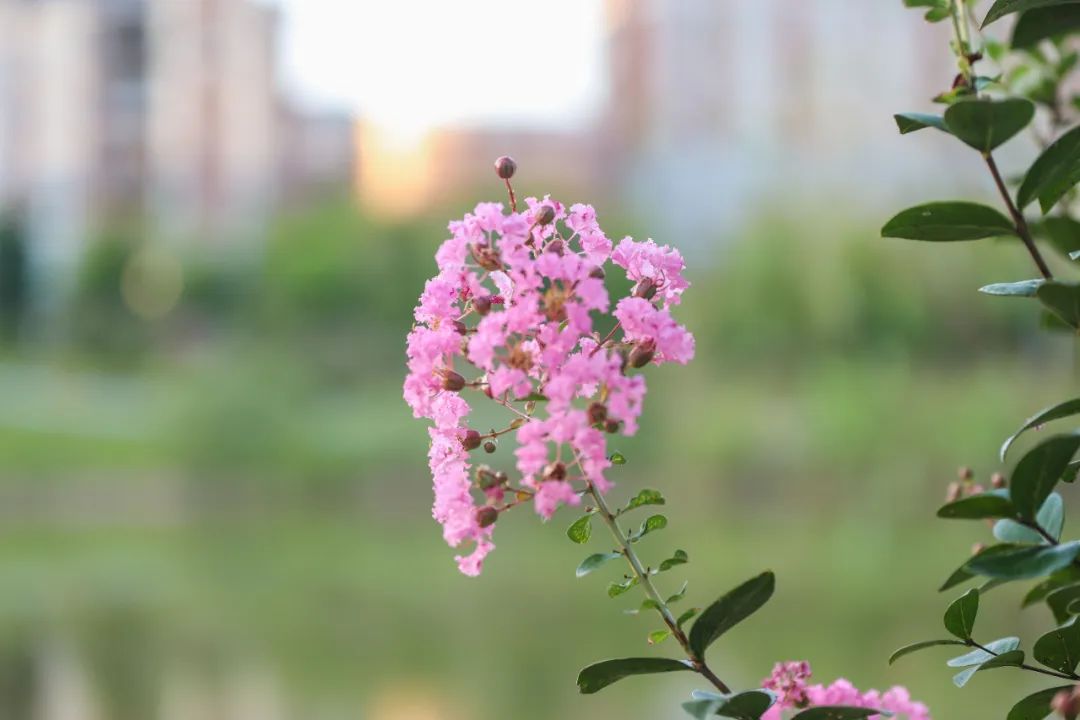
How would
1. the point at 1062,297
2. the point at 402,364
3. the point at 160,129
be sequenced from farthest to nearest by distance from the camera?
the point at 160,129 → the point at 402,364 → the point at 1062,297

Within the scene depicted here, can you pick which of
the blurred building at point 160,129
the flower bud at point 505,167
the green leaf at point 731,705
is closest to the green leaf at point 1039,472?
the green leaf at point 731,705

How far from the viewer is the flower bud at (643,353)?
441mm

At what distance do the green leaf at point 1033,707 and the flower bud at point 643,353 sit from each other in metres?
0.20

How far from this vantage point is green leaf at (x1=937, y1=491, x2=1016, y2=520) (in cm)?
39

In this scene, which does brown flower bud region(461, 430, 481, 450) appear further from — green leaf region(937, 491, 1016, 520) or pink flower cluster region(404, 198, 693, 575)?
green leaf region(937, 491, 1016, 520)

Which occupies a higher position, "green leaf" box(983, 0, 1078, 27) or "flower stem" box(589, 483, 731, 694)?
"green leaf" box(983, 0, 1078, 27)

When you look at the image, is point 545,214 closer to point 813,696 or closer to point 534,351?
point 534,351

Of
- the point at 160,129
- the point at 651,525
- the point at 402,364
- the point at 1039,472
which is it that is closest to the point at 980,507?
the point at 1039,472

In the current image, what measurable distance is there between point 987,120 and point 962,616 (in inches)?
7.8

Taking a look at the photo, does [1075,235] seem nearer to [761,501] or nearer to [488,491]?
[488,491]


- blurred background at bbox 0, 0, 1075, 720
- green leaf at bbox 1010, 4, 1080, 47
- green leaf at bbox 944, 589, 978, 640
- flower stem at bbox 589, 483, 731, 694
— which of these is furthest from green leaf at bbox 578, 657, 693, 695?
blurred background at bbox 0, 0, 1075, 720

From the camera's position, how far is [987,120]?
380 millimetres

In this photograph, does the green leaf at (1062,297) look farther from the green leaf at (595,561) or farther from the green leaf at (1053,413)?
the green leaf at (595,561)

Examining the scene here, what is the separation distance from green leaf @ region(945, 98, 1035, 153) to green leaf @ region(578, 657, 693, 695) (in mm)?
199
